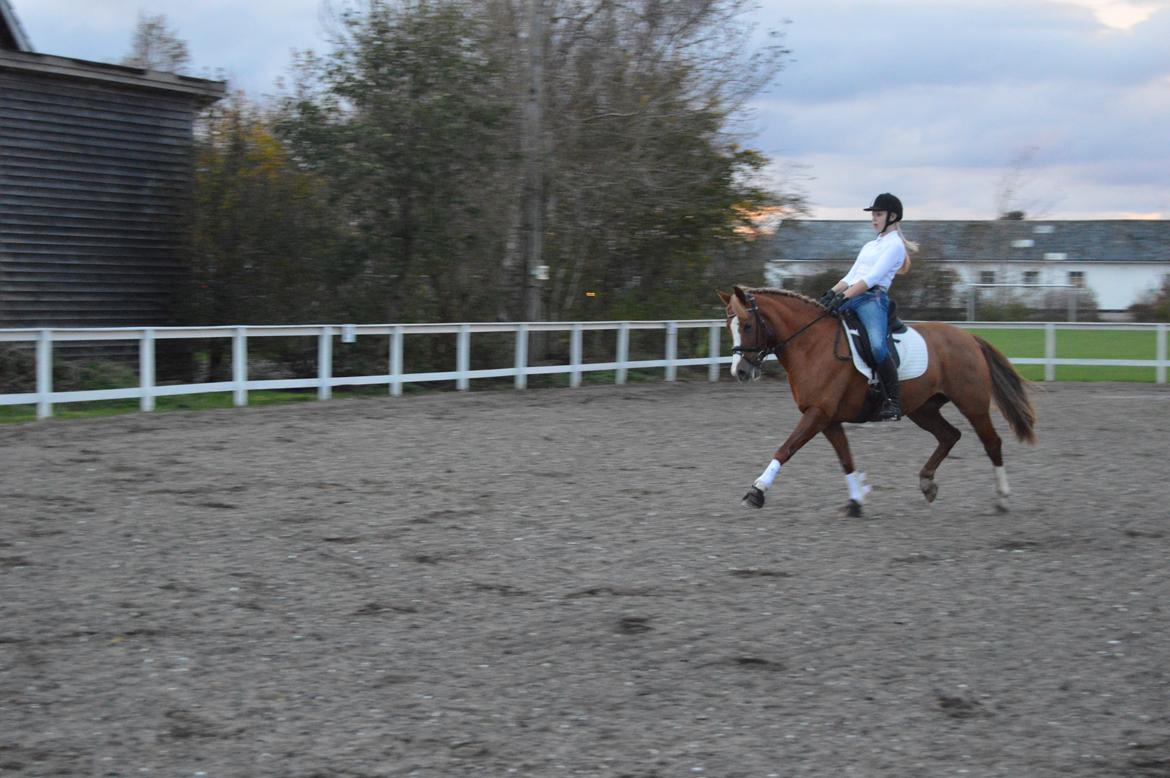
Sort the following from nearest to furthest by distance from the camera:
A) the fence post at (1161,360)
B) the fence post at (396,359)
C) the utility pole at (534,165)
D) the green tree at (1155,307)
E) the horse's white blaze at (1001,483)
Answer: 1. the horse's white blaze at (1001,483)
2. the fence post at (396,359)
3. the utility pole at (534,165)
4. the fence post at (1161,360)
5. the green tree at (1155,307)

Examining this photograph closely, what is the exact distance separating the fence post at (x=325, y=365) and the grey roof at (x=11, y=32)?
768cm

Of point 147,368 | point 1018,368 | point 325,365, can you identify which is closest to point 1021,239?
point 1018,368

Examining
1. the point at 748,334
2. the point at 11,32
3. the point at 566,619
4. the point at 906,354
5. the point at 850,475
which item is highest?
the point at 11,32

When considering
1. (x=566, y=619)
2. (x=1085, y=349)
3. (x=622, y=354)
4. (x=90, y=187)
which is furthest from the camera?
(x=1085, y=349)

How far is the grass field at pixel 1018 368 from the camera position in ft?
48.4

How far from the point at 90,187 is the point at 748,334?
13.4 m

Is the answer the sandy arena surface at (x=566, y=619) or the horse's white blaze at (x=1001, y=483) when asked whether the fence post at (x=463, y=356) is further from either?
the horse's white blaze at (x=1001, y=483)

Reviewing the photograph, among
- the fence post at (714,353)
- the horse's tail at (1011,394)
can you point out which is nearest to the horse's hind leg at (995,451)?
the horse's tail at (1011,394)

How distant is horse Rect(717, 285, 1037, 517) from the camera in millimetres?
9023

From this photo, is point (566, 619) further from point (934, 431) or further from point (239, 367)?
point (239, 367)

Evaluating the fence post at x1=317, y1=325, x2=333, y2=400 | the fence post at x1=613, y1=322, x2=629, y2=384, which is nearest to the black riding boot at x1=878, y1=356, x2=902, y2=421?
the fence post at x1=317, y1=325, x2=333, y2=400

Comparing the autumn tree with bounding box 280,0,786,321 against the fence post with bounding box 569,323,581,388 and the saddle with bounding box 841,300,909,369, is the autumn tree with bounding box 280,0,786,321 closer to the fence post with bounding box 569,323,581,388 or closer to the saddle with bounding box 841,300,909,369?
the fence post with bounding box 569,323,581,388

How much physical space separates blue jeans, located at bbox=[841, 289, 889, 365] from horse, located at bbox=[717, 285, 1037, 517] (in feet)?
0.61

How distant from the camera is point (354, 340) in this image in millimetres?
17953
